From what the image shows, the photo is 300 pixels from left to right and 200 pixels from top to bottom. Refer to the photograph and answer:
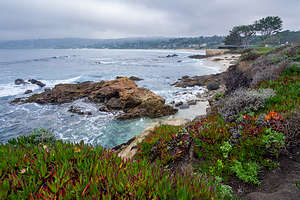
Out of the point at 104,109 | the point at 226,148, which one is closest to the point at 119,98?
the point at 104,109

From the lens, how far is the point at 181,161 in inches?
171

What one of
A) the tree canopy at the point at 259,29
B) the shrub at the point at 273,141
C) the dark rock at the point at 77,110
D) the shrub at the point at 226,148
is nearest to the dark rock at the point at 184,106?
the dark rock at the point at 77,110

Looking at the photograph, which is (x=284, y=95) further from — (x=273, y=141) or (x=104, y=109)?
(x=104, y=109)

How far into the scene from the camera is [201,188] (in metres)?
1.86

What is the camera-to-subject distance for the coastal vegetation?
5.67 feet

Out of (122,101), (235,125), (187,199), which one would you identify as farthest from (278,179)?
(122,101)

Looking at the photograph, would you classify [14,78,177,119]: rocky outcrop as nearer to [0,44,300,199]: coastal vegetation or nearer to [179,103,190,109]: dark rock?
[179,103,190,109]: dark rock

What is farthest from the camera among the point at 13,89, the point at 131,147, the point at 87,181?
the point at 13,89

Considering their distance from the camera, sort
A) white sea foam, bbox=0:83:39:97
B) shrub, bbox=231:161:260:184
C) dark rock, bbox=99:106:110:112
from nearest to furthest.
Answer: shrub, bbox=231:161:260:184, dark rock, bbox=99:106:110:112, white sea foam, bbox=0:83:39:97

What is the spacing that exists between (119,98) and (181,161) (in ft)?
51.6

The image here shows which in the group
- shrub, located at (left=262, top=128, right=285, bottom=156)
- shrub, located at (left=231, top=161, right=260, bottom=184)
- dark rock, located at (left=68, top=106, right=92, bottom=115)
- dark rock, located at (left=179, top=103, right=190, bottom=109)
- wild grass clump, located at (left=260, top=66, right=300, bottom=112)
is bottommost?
dark rock, located at (left=68, top=106, right=92, bottom=115)

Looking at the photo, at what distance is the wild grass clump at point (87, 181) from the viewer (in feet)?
5.46

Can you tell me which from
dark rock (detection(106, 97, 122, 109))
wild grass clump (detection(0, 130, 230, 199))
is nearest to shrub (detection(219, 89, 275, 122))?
wild grass clump (detection(0, 130, 230, 199))

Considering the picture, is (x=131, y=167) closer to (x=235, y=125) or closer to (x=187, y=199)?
(x=187, y=199)
